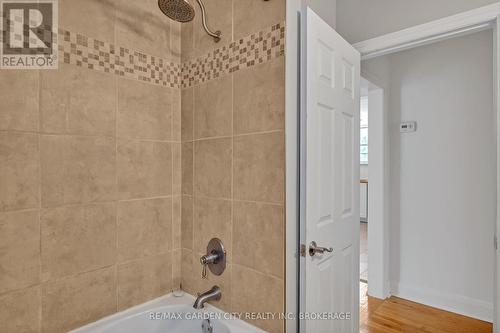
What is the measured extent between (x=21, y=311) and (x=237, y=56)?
146 cm

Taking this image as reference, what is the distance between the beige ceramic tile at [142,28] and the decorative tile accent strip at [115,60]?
0.04 meters

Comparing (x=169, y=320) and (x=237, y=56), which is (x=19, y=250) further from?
(x=237, y=56)

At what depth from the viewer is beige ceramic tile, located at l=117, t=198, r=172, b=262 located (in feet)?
4.89

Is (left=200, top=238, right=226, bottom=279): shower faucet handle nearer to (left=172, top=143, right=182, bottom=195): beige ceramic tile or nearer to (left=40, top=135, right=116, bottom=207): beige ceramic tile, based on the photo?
(left=172, top=143, right=182, bottom=195): beige ceramic tile

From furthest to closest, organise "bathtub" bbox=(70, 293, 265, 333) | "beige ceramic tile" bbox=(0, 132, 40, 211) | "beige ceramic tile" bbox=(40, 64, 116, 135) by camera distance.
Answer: "bathtub" bbox=(70, 293, 265, 333) < "beige ceramic tile" bbox=(40, 64, 116, 135) < "beige ceramic tile" bbox=(0, 132, 40, 211)

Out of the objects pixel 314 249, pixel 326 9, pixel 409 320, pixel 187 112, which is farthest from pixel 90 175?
pixel 409 320

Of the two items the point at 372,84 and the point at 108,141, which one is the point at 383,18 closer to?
the point at 372,84

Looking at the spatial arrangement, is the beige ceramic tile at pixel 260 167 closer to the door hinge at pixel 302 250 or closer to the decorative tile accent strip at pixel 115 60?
the door hinge at pixel 302 250

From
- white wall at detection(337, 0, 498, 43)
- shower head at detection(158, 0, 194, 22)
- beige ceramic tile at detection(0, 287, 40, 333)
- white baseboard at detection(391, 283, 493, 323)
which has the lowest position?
→ white baseboard at detection(391, 283, 493, 323)

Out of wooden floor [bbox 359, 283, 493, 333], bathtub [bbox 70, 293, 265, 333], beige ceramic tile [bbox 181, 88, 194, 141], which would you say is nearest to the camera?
bathtub [bbox 70, 293, 265, 333]

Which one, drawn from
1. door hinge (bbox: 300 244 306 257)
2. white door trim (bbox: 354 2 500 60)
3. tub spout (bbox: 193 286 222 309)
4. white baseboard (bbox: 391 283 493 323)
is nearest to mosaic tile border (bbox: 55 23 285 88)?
white door trim (bbox: 354 2 500 60)

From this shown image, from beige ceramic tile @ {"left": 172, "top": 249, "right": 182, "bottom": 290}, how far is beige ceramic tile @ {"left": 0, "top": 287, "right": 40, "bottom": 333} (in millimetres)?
669

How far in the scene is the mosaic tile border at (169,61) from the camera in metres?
1.30

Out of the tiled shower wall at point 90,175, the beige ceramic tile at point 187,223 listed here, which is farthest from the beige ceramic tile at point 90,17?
the beige ceramic tile at point 187,223
